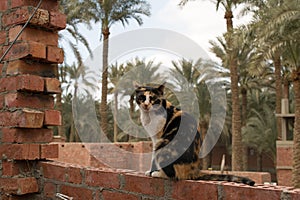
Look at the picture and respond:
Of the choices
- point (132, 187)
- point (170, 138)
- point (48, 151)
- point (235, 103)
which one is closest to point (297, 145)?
point (235, 103)

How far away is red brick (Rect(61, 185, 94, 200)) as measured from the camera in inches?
99.8

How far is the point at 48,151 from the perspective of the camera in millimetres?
2861

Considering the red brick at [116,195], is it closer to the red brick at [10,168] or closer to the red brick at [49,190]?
the red brick at [49,190]

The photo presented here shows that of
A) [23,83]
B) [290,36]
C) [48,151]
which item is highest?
[290,36]

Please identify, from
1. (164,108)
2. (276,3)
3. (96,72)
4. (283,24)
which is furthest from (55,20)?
(276,3)

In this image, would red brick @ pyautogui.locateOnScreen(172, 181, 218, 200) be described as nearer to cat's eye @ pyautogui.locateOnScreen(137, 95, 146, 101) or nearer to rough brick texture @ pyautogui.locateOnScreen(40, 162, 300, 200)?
rough brick texture @ pyautogui.locateOnScreen(40, 162, 300, 200)

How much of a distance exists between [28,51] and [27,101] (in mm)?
338

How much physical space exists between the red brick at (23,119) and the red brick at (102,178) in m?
0.51

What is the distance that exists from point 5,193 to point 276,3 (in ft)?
38.6

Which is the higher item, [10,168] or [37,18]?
[37,18]

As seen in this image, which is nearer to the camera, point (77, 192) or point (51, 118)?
point (77, 192)

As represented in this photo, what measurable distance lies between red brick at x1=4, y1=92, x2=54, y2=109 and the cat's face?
91 centimetres

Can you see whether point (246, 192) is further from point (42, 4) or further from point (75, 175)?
point (42, 4)

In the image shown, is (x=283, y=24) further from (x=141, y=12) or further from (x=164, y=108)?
(x=164, y=108)
